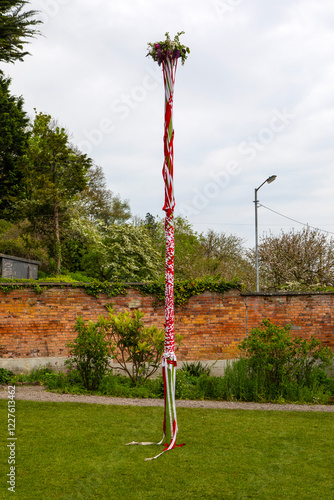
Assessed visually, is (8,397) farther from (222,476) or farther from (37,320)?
(222,476)

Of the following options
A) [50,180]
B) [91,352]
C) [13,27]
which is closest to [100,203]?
[50,180]

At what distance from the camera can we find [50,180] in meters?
27.3

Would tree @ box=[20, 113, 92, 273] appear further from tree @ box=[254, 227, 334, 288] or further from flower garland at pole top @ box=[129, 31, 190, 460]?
flower garland at pole top @ box=[129, 31, 190, 460]

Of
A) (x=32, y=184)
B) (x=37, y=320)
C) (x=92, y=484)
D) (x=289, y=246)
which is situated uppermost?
(x=32, y=184)

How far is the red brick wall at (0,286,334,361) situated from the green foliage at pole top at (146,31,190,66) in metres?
7.38

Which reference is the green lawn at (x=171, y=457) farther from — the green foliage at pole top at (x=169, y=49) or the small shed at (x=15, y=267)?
the small shed at (x=15, y=267)

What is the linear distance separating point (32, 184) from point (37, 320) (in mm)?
16850

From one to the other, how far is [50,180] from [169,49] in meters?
22.3

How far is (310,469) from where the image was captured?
5.14 metres

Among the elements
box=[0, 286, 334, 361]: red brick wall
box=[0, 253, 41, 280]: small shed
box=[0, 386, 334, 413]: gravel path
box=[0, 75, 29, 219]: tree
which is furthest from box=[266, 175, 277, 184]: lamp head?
box=[0, 75, 29, 219]: tree

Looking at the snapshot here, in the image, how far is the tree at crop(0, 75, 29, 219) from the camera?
26906 millimetres

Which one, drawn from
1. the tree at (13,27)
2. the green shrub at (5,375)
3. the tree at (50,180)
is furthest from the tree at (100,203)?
the green shrub at (5,375)

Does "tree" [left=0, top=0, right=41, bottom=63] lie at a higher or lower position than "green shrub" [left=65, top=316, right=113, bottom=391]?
higher

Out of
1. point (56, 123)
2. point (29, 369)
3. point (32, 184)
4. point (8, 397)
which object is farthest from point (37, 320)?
point (56, 123)
